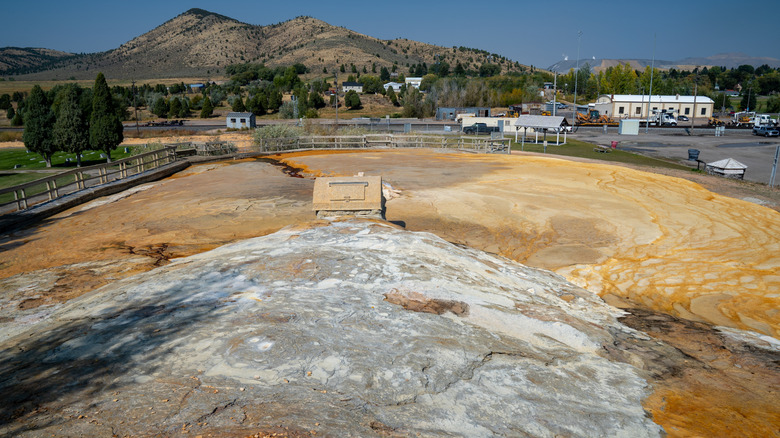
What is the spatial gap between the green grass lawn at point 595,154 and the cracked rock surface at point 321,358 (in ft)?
95.7

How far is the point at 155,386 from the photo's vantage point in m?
5.56

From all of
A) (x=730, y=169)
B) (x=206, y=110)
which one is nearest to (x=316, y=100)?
(x=206, y=110)

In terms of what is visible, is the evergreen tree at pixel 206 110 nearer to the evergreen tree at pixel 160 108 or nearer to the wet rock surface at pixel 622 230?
the evergreen tree at pixel 160 108

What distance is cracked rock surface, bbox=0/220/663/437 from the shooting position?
17.0ft

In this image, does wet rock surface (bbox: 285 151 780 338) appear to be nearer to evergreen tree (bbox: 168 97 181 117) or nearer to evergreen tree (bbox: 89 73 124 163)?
evergreen tree (bbox: 89 73 124 163)

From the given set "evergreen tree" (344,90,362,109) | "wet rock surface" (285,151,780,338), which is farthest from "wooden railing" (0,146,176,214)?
"evergreen tree" (344,90,362,109)

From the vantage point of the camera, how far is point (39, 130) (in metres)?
50.0

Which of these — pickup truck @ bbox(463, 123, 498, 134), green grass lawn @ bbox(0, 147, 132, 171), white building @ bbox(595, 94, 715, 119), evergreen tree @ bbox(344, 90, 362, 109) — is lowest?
green grass lawn @ bbox(0, 147, 132, 171)

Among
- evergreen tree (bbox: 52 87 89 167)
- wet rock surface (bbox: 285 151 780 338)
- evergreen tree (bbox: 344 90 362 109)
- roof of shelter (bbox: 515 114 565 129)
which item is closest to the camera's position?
wet rock surface (bbox: 285 151 780 338)

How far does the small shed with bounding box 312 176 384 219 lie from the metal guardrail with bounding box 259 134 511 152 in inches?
934

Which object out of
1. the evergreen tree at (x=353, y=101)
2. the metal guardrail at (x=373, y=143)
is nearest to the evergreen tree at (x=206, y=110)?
the evergreen tree at (x=353, y=101)

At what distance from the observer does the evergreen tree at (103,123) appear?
49.2 meters

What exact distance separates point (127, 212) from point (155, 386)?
46.2ft

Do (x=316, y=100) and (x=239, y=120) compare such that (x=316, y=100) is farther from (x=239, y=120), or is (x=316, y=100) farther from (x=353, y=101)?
(x=239, y=120)
